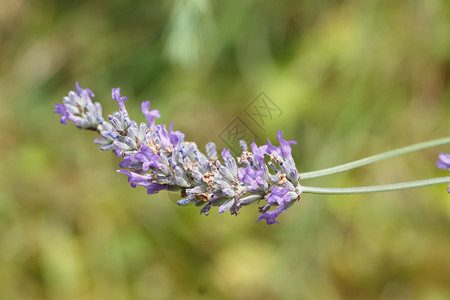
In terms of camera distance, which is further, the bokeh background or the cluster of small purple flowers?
the bokeh background

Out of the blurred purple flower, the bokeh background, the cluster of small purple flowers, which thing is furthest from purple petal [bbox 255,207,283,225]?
the bokeh background

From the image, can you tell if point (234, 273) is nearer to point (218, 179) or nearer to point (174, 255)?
point (174, 255)

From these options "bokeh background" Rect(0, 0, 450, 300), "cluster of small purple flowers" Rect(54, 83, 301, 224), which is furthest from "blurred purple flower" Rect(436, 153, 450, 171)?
"bokeh background" Rect(0, 0, 450, 300)

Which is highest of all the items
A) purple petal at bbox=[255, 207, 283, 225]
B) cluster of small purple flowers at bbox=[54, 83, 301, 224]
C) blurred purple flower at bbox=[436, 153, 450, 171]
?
cluster of small purple flowers at bbox=[54, 83, 301, 224]

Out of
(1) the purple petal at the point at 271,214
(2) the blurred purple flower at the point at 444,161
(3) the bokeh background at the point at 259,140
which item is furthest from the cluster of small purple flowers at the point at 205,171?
(3) the bokeh background at the point at 259,140

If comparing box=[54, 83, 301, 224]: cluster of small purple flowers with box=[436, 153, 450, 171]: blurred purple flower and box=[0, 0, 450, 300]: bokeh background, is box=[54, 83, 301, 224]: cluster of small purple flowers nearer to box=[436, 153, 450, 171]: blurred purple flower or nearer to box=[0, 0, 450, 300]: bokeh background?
box=[436, 153, 450, 171]: blurred purple flower

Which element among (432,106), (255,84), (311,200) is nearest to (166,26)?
(255,84)

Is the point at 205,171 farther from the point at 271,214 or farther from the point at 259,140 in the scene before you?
the point at 259,140

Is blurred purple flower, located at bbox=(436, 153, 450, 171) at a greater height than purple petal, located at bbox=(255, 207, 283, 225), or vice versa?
purple petal, located at bbox=(255, 207, 283, 225)
